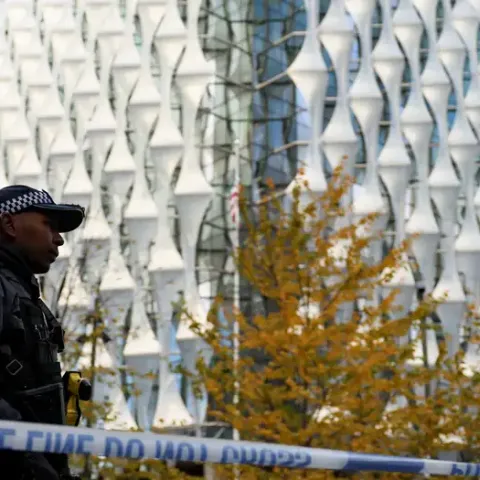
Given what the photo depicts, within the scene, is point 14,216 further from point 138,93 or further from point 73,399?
point 138,93

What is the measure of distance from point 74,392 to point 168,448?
0.96 m

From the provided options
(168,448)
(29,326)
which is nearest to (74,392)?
(29,326)

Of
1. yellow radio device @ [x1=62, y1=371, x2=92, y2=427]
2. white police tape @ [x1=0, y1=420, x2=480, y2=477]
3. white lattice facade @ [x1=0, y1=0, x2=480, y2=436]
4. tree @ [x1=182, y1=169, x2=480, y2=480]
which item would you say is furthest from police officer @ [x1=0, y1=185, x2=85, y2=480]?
white lattice facade @ [x1=0, y1=0, x2=480, y2=436]

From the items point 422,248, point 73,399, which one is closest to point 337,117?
point 422,248

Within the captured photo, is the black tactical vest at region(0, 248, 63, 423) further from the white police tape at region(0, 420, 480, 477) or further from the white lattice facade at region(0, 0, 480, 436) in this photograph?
the white lattice facade at region(0, 0, 480, 436)

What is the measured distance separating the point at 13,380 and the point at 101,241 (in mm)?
41420

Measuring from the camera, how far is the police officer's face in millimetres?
5102

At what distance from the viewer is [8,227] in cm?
511

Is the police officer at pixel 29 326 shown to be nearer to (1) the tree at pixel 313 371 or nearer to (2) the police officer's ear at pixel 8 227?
(2) the police officer's ear at pixel 8 227

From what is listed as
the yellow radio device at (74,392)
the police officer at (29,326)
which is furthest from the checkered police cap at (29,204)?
the yellow radio device at (74,392)

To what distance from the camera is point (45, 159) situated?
165 feet

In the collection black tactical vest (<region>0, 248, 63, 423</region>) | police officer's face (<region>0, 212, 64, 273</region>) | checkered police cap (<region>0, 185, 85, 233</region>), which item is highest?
checkered police cap (<region>0, 185, 85, 233</region>)

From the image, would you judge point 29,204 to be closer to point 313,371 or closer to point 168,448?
point 168,448

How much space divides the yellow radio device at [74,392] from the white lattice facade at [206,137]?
123 feet
